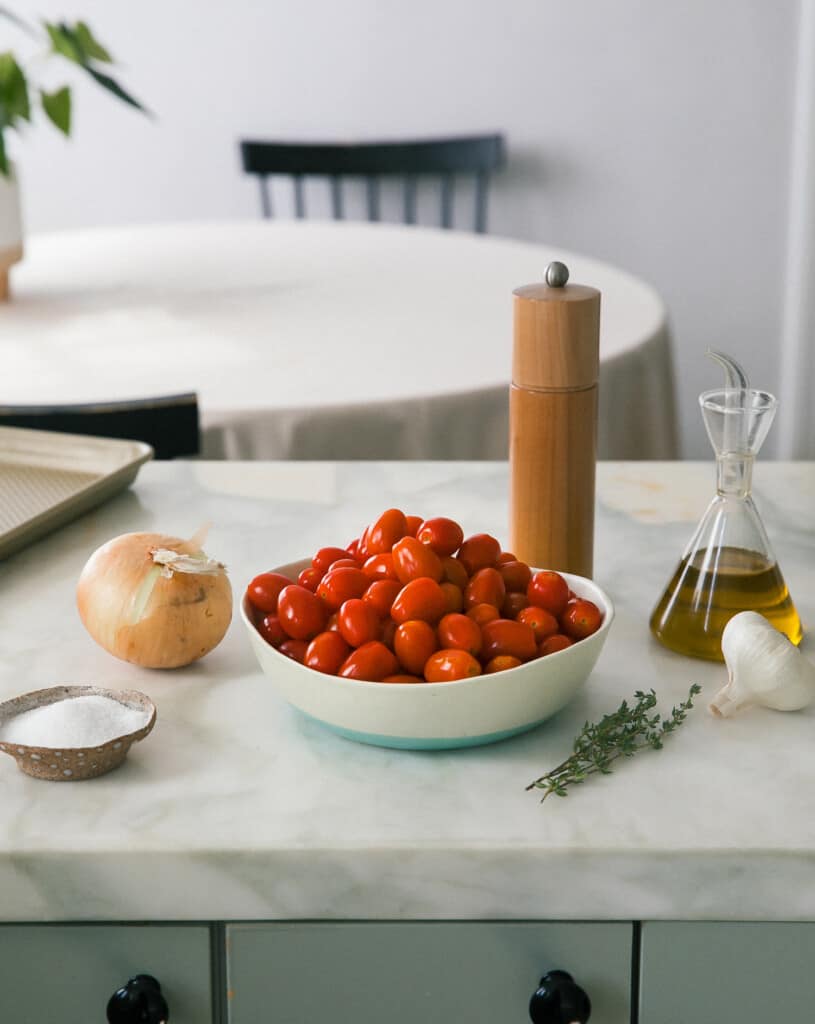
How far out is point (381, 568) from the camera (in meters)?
0.76

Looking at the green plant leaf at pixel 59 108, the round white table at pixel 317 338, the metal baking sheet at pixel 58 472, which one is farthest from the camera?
the round white table at pixel 317 338

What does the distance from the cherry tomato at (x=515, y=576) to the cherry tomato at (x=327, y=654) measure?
118 mm

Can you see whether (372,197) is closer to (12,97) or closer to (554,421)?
(554,421)

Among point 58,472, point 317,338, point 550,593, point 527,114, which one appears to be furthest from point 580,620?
point 527,114

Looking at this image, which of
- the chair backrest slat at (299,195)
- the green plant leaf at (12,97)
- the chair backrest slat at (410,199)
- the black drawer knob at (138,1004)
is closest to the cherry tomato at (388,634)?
the black drawer knob at (138,1004)

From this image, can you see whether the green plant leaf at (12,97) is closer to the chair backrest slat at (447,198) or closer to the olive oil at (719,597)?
the olive oil at (719,597)

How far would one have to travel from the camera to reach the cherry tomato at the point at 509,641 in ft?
Answer: 2.34

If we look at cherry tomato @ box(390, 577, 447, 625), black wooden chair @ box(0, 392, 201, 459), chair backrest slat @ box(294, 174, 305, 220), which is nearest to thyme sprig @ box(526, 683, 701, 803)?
cherry tomato @ box(390, 577, 447, 625)

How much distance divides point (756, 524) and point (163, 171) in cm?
325

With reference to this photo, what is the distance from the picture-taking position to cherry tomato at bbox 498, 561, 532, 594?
0.78 metres

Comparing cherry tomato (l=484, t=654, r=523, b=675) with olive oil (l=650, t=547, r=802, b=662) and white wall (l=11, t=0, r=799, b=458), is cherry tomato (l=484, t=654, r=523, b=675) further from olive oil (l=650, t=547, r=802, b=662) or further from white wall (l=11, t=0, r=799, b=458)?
white wall (l=11, t=0, r=799, b=458)

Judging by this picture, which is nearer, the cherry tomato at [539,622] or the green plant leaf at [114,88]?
the green plant leaf at [114,88]

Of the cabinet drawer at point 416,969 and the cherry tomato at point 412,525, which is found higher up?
the cherry tomato at point 412,525

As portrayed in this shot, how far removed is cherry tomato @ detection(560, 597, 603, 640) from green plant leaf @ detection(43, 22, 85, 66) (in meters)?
0.40
